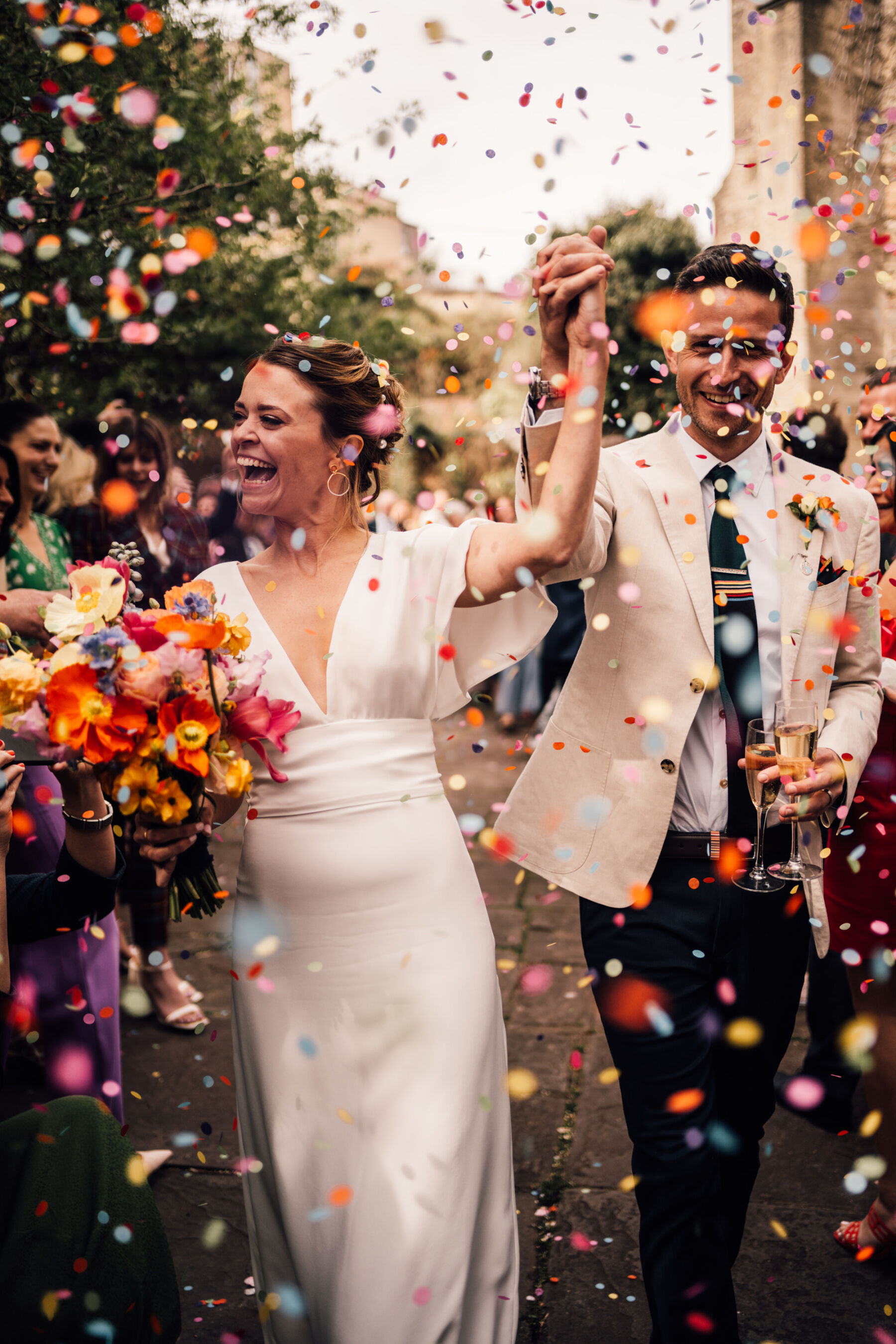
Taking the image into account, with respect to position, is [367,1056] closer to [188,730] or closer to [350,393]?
[188,730]

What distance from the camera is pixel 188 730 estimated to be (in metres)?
1.89

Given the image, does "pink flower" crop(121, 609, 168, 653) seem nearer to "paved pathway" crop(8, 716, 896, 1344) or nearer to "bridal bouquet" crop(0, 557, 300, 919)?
"bridal bouquet" crop(0, 557, 300, 919)

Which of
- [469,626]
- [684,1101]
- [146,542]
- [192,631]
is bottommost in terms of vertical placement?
[684,1101]

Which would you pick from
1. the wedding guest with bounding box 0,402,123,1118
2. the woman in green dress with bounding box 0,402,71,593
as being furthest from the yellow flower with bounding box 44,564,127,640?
the woman in green dress with bounding box 0,402,71,593

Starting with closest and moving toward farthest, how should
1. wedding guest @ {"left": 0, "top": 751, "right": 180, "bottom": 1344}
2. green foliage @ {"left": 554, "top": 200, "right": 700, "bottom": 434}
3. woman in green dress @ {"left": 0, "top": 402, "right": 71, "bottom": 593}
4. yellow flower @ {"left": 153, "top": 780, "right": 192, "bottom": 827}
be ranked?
wedding guest @ {"left": 0, "top": 751, "right": 180, "bottom": 1344}, yellow flower @ {"left": 153, "top": 780, "right": 192, "bottom": 827}, woman in green dress @ {"left": 0, "top": 402, "right": 71, "bottom": 593}, green foliage @ {"left": 554, "top": 200, "right": 700, "bottom": 434}

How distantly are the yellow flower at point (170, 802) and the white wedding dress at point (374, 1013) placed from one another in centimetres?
32

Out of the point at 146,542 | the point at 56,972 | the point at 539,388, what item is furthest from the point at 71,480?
the point at 539,388

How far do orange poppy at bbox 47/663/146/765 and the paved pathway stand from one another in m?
1.18

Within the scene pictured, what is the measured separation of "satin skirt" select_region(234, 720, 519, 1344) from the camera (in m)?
2.06

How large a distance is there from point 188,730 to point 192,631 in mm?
177

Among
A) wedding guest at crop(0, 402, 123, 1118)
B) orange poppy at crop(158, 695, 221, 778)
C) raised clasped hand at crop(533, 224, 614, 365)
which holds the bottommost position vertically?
wedding guest at crop(0, 402, 123, 1118)

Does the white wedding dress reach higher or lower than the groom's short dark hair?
lower

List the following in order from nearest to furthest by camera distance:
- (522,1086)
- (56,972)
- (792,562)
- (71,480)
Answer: (792,562)
(56,972)
(522,1086)
(71,480)

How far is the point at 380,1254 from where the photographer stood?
→ 2023 millimetres
